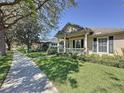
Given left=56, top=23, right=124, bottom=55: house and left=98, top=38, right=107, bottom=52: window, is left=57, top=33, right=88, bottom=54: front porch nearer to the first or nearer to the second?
left=56, top=23, right=124, bottom=55: house

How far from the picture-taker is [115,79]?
9.76 metres

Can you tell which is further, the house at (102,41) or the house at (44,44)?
the house at (44,44)

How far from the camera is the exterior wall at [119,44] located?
61.5 feet

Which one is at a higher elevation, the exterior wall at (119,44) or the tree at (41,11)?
the tree at (41,11)

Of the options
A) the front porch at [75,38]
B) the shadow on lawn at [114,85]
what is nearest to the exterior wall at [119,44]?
the front porch at [75,38]

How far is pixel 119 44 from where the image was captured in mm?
19047

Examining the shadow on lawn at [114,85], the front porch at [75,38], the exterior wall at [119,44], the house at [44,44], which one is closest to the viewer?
the shadow on lawn at [114,85]

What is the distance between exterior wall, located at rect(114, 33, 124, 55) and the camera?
18759 mm

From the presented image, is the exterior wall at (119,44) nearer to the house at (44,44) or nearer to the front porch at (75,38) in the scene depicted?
the front porch at (75,38)

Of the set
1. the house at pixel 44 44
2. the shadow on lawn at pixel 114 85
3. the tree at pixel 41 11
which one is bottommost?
the shadow on lawn at pixel 114 85

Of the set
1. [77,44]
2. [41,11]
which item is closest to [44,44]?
[77,44]

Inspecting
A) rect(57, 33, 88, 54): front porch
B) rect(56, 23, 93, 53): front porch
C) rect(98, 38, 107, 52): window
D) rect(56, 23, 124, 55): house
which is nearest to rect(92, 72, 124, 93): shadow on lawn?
rect(56, 23, 124, 55): house

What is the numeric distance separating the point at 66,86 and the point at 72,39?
22202 millimetres

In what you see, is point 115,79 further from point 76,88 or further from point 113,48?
point 113,48
